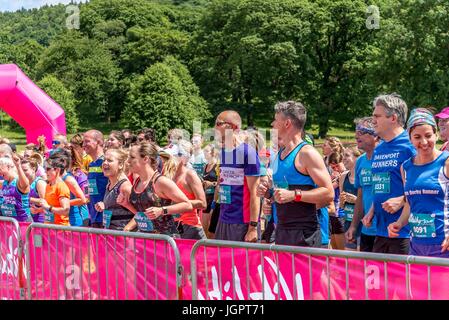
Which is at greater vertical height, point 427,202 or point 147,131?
point 147,131

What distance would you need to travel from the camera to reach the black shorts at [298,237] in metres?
5.75

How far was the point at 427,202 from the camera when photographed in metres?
5.30

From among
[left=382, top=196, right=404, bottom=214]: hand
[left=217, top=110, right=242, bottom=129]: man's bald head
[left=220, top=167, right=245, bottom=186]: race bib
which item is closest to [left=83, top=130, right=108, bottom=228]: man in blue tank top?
[left=220, top=167, right=245, bottom=186]: race bib

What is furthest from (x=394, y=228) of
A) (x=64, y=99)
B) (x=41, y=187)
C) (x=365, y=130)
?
(x=64, y=99)

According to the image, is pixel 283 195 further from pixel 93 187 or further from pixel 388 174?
pixel 93 187

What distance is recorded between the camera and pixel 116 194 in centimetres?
738

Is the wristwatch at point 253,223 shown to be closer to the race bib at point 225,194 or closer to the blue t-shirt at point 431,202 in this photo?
the race bib at point 225,194

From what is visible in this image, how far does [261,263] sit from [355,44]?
54.7 meters

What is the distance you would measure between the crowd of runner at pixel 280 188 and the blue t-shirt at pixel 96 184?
0.01 meters

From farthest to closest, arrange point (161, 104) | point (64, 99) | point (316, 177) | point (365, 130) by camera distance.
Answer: point (64, 99), point (161, 104), point (365, 130), point (316, 177)

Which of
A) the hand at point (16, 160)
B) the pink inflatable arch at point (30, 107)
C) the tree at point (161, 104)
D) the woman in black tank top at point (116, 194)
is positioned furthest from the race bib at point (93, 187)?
the tree at point (161, 104)

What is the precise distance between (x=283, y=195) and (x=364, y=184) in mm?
1198

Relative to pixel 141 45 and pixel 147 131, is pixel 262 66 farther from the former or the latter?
pixel 147 131
